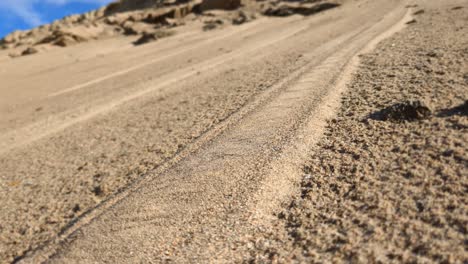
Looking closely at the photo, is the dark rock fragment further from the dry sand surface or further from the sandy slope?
the sandy slope

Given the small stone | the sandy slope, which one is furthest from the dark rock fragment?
the small stone

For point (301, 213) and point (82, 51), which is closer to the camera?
point (301, 213)

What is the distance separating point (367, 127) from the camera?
227 cm

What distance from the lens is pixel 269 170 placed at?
6.55 ft

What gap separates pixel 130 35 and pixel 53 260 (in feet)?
55.8

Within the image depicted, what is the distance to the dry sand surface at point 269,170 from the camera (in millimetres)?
1426

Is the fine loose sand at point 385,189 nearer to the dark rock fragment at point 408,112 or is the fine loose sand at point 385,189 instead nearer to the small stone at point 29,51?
the dark rock fragment at point 408,112

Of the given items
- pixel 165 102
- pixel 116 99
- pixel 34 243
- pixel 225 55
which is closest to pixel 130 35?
pixel 225 55

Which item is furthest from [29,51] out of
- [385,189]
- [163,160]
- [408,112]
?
[385,189]

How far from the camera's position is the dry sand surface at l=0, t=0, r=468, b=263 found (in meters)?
1.43

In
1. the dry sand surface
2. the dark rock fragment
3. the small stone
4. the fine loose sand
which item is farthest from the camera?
the small stone

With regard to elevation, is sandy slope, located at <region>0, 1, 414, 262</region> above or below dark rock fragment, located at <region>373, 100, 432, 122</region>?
below

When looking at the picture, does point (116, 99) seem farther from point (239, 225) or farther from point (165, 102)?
point (239, 225)

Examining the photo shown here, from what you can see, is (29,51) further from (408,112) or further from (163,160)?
(408,112)
